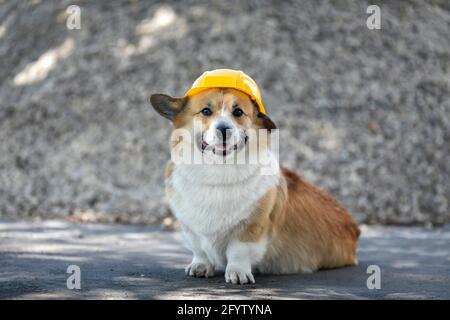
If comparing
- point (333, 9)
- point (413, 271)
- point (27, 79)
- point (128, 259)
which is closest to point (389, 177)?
point (333, 9)

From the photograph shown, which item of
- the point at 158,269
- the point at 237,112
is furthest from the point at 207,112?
the point at 158,269

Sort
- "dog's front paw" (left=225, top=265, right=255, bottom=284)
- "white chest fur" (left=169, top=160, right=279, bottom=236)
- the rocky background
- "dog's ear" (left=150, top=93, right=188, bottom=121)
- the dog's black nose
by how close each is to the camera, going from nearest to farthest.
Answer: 1. the dog's black nose
2. "dog's front paw" (left=225, top=265, right=255, bottom=284)
3. "white chest fur" (left=169, top=160, right=279, bottom=236)
4. "dog's ear" (left=150, top=93, right=188, bottom=121)
5. the rocky background

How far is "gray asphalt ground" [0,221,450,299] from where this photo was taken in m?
3.52

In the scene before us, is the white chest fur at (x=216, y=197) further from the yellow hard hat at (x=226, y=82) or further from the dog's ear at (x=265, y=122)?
the yellow hard hat at (x=226, y=82)

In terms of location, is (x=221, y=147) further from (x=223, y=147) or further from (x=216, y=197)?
(x=216, y=197)

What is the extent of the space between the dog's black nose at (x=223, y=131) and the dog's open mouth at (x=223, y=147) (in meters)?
0.06

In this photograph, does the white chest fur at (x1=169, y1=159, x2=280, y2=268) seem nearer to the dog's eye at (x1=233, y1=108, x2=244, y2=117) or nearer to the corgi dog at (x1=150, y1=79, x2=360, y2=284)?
the corgi dog at (x1=150, y1=79, x2=360, y2=284)

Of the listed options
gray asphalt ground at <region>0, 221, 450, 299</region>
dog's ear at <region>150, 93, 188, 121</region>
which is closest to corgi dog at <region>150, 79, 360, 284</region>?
dog's ear at <region>150, 93, 188, 121</region>

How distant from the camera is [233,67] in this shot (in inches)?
339

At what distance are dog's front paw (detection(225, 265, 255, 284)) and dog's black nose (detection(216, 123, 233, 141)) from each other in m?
0.73

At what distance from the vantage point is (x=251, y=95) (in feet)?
13.3

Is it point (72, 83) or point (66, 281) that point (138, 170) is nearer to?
point (72, 83)

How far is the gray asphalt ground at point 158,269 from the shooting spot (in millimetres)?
3520

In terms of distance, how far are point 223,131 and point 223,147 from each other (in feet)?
0.44
